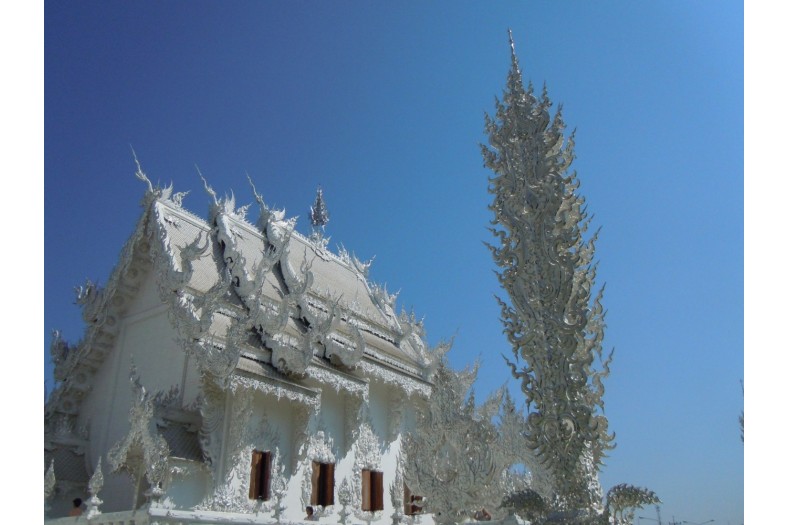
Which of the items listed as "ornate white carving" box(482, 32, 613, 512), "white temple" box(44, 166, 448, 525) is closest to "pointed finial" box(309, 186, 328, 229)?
"white temple" box(44, 166, 448, 525)

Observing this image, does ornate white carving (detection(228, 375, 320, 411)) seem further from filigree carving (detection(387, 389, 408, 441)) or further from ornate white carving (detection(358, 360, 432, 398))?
filigree carving (detection(387, 389, 408, 441))

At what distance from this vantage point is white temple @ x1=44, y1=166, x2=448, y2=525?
910 centimetres

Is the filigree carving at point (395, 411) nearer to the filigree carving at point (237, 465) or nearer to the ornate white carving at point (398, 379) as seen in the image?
the ornate white carving at point (398, 379)

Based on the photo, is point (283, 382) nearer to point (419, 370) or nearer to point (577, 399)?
point (419, 370)

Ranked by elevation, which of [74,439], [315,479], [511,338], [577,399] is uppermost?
[511,338]

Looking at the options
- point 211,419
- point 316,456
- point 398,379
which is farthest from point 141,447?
point 398,379

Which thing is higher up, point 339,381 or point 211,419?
point 339,381

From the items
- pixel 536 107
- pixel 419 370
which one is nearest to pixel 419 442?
pixel 536 107

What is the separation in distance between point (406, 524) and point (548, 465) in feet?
22.4

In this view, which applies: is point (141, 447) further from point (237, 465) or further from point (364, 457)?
point (364, 457)

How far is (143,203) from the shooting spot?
12.1 metres

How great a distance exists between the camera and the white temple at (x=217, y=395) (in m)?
9.10

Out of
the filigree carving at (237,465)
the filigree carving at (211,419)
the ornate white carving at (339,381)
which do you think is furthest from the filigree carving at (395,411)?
the filigree carving at (211,419)

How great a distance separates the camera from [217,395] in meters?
9.84
